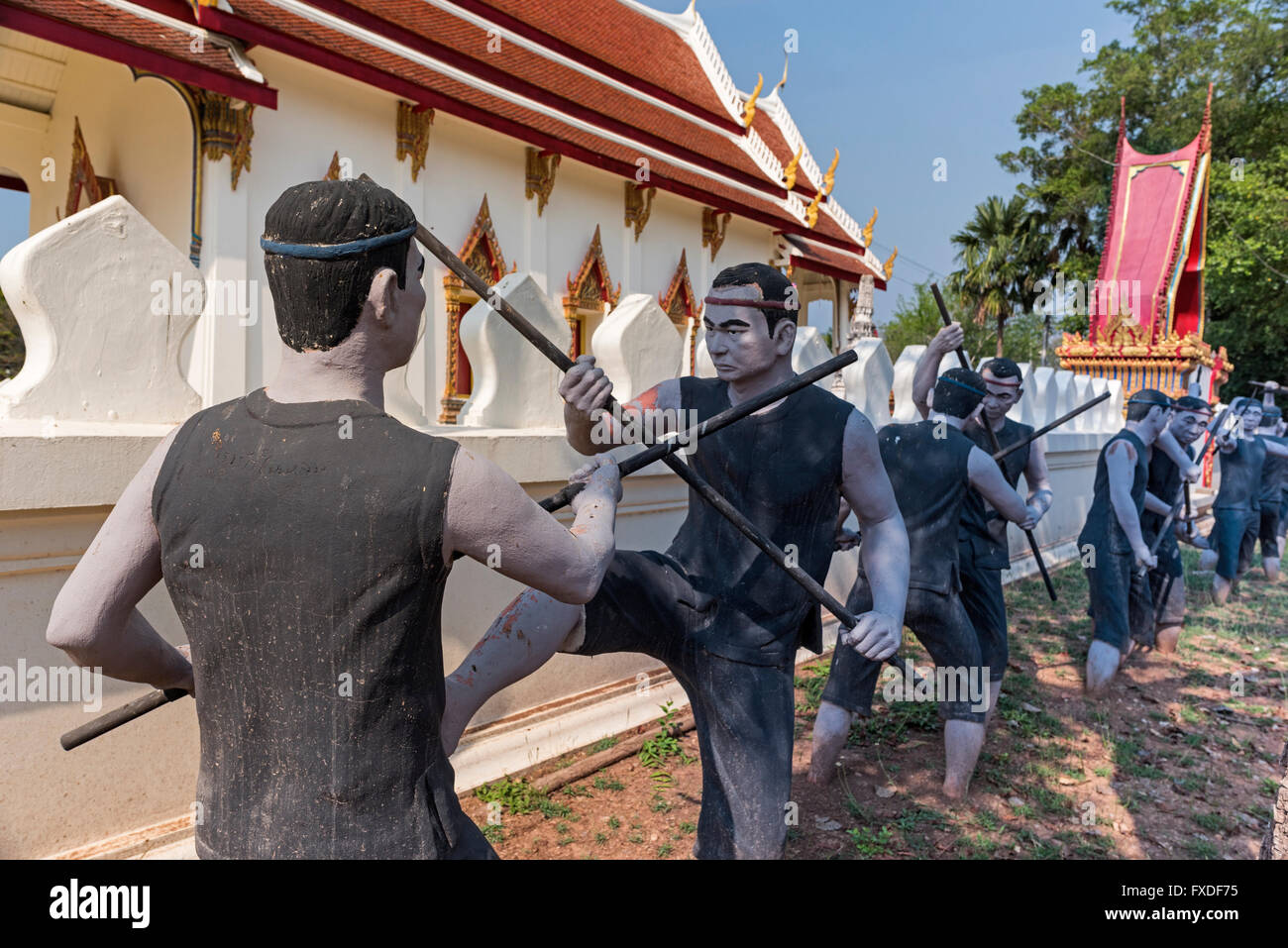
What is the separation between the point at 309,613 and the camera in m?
1.62

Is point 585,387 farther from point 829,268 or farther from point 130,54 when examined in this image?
point 829,268

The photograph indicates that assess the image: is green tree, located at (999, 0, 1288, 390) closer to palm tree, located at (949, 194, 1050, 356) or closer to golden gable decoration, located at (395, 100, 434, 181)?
palm tree, located at (949, 194, 1050, 356)

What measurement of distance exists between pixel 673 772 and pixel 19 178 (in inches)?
488

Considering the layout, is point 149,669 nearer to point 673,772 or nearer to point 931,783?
point 673,772

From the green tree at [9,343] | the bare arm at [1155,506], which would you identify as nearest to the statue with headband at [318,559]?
the bare arm at [1155,506]

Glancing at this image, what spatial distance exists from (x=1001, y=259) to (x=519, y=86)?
102 ft

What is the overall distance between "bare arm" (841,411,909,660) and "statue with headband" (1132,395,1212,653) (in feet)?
16.3

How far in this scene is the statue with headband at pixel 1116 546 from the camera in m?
6.11

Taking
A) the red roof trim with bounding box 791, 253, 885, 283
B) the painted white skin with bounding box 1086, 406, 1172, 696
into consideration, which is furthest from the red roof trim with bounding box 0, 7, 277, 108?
the red roof trim with bounding box 791, 253, 885, 283

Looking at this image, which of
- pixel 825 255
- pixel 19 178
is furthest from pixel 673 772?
pixel 825 255

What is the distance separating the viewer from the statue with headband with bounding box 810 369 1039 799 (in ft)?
14.5

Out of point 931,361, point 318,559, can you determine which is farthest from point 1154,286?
point 318,559

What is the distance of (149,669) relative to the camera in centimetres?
187

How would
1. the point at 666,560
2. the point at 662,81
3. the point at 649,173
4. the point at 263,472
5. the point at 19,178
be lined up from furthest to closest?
the point at 662,81, the point at 649,173, the point at 19,178, the point at 666,560, the point at 263,472
